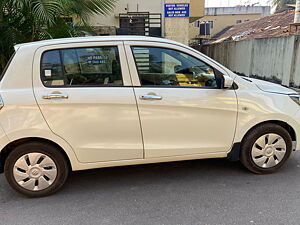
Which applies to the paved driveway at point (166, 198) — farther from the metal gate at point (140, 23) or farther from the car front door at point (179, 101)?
the metal gate at point (140, 23)

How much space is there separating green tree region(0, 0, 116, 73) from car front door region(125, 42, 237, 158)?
107 inches

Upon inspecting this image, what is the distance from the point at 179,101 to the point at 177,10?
26.6ft

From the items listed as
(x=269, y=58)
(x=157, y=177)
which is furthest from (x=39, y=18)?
(x=269, y=58)

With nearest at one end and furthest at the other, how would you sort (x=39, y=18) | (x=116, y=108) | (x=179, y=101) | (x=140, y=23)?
(x=116, y=108) → (x=179, y=101) → (x=39, y=18) → (x=140, y=23)

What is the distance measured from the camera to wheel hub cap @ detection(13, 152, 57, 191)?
272 centimetres

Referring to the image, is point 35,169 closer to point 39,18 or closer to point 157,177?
point 157,177

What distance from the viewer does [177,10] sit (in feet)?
32.6

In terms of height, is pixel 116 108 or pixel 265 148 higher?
pixel 116 108

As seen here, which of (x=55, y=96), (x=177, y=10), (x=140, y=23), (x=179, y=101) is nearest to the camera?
(x=55, y=96)

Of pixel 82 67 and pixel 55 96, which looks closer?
pixel 55 96

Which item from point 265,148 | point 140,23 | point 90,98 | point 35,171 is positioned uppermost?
point 140,23

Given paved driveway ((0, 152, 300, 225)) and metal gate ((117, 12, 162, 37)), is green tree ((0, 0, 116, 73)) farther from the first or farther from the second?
metal gate ((117, 12, 162, 37))

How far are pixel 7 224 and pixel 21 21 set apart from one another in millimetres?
4402

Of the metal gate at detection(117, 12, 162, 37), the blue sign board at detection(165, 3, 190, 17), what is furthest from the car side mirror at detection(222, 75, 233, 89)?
the metal gate at detection(117, 12, 162, 37)
